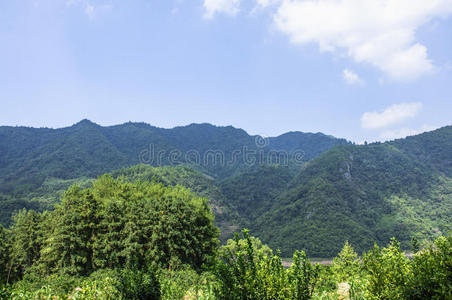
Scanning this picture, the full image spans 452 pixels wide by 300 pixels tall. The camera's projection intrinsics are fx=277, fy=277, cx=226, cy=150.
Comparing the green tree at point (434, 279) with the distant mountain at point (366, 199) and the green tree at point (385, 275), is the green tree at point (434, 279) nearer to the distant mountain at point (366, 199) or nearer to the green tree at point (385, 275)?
the green tree at point (385, 275)

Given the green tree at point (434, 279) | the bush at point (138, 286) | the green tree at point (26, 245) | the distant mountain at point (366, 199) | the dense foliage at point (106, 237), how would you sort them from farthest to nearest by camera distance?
the distant mountain at point (366, 199), the green tree at point (26, 245), the dense foliage at point (106, 237), the bush at point (138, 286), the green tree at point (434, 279)

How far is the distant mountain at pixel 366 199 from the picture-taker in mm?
113125

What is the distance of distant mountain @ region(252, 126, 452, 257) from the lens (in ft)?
371

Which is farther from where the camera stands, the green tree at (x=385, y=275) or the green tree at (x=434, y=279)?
the green tree at (x=385, y=275)

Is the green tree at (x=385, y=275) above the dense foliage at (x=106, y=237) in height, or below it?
above

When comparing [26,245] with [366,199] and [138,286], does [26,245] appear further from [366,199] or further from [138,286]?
[366,199]

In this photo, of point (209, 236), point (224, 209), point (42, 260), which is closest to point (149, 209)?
point (209, 236)

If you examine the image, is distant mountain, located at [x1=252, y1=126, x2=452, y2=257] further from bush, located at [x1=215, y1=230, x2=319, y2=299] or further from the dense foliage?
bush, located at [x1=215, y1=230, x2=319, y2=299]

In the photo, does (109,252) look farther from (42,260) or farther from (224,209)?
(224,209)

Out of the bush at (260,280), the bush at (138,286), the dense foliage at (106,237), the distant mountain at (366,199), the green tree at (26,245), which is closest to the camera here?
the bush at (260,280)

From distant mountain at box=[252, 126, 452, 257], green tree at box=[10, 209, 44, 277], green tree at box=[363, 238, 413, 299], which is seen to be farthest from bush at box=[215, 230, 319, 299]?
distant mountain at box=[252, 126, 452, 257]

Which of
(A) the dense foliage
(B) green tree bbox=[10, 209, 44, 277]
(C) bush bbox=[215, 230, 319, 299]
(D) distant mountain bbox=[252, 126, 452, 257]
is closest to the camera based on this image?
(C) bush bbox=[215, 230, 319, 299]

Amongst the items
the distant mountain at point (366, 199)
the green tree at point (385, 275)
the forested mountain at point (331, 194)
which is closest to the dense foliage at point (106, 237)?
the green tree at point (385, 275)

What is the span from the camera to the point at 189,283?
67.1ft
